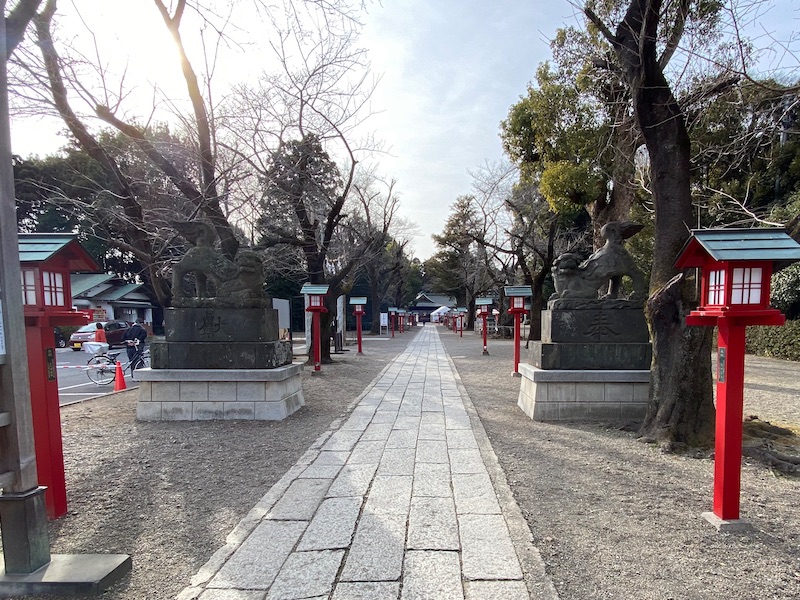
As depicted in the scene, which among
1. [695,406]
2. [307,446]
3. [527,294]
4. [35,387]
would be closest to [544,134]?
[527,294]

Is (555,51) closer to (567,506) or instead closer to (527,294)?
(527,294)

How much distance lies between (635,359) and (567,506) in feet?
11.5

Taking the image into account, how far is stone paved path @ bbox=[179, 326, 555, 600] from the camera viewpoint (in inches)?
89.6

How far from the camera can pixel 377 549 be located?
2627 millimetres

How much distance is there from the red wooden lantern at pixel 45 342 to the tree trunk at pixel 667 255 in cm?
563

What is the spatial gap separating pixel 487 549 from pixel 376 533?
71 cm

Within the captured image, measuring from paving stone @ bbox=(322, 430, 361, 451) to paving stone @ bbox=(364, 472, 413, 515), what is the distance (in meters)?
1.00

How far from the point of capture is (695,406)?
186 inches

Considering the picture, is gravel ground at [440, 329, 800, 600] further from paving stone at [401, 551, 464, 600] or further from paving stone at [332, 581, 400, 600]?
paving stone at [332, 581, 400, 600]

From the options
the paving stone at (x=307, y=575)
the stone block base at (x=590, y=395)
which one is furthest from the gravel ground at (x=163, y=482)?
the stone block base at (x=590, y=395)

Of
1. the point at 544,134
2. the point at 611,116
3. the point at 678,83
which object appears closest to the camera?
the point at 678,83

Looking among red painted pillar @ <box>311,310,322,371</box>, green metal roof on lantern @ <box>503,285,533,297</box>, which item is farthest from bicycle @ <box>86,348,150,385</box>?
green metal roof on lantern @ <box>503,285,533,297</box>

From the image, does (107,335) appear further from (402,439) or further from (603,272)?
(603,272)

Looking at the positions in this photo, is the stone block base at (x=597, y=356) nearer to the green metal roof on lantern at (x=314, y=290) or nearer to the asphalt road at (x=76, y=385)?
the green metal roof on lantern at (x=314, y=290)
